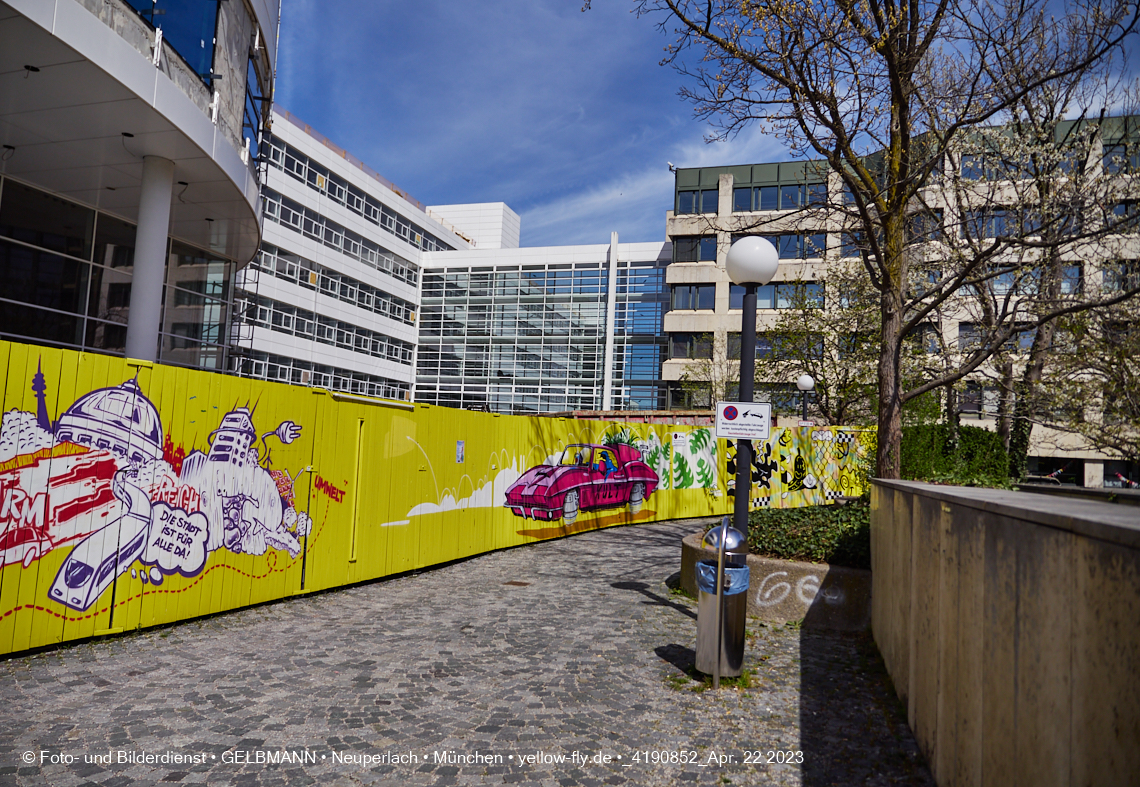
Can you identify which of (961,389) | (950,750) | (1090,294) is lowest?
(950,750)

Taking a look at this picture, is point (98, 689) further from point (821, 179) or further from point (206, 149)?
point (821, 179)

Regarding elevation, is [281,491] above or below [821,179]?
below

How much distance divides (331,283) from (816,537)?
134 ft

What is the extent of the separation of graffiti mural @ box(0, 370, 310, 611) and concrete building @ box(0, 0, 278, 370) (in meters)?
4.97

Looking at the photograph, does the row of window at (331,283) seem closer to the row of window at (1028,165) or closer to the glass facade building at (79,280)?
the glass facade building at (79,280)

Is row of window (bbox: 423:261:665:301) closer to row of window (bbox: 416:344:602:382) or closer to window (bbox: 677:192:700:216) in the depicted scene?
row of window (bbox: 416:344:602:382)

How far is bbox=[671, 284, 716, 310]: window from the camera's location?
4868 cm

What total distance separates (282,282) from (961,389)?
3346 cm

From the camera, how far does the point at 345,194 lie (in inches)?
1809

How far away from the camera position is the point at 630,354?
2074 inches

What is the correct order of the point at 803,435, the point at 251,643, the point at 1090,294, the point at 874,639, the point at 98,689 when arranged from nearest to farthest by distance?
the point at 98,689
the point at 251,643
the point at 874,639
the point at 1090,294
the point at 803,435

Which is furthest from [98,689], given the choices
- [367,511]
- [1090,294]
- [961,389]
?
[961,389]

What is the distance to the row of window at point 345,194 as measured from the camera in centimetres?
4000

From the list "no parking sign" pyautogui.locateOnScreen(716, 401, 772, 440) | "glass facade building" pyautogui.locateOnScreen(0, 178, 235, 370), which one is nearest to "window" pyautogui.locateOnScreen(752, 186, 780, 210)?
"glass facade building" pyautogui.locateOnScreen(0, 178, 235, 370)
